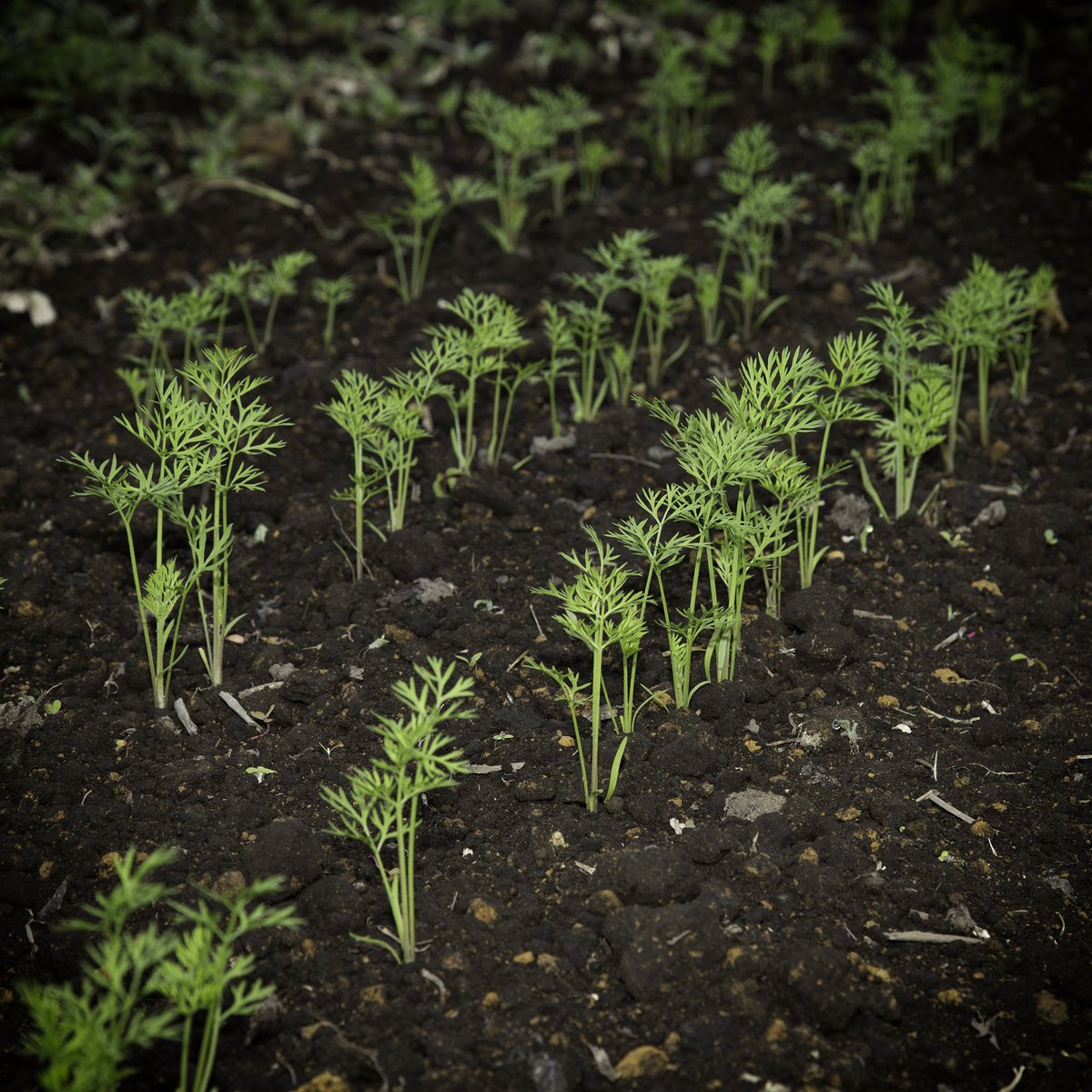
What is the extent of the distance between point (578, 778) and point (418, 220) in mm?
2689

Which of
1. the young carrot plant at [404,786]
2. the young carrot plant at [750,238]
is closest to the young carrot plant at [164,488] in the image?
the young carrot plant at [404,786]

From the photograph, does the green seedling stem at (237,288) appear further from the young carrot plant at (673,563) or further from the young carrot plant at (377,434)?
the young carrot plant at (673,563)

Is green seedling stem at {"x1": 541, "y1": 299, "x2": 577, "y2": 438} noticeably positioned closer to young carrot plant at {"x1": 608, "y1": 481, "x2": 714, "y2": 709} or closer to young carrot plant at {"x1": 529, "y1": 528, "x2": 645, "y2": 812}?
young carrot plant at {"x1": 608, "y1": 481, "x2": 714, "y2": 709}

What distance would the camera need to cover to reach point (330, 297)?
171 inches

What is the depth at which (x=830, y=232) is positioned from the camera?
5176mm

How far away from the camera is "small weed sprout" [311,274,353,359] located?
13.8 feet

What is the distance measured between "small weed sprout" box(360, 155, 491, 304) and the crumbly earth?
267mm

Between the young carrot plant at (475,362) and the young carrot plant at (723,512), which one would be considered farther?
the young carrot plant at (475,362)

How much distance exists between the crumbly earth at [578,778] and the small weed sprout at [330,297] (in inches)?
3.3

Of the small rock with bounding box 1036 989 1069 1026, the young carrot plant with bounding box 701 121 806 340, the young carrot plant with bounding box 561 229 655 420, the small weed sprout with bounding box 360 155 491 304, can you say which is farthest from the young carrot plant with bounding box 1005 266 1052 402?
the small rock with bounding box 1036 989 1069 1026

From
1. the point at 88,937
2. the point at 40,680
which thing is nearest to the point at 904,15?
the point at 40,680

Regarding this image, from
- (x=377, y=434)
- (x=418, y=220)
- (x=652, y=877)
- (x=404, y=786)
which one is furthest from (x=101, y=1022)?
(x=418, y=220)

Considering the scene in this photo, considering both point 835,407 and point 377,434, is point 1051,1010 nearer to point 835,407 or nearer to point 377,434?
point 835,407

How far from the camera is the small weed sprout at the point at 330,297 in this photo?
4215 millimetres
